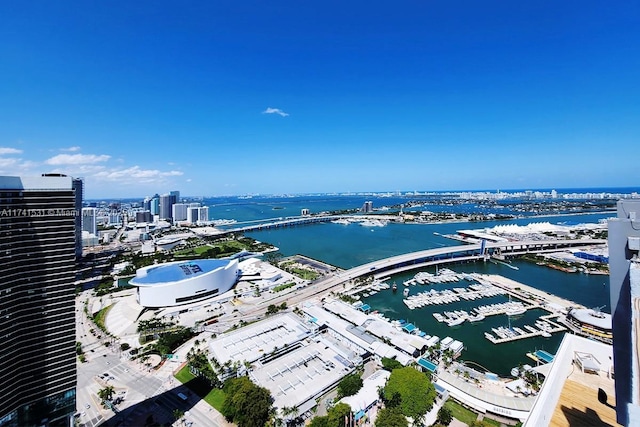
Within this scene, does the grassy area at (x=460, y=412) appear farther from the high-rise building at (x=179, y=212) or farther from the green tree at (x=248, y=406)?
the high-rise building at (x=179, y=212)

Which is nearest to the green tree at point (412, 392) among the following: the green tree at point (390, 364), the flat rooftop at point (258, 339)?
the green tree at point (390, 364)

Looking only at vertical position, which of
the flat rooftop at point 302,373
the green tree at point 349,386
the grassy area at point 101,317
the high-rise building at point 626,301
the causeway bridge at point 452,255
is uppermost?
the high-rise building at point 626,301

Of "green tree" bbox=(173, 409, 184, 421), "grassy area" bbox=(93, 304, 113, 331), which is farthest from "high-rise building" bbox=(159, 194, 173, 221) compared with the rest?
"green tree" bbox=(173, 409, 184, 421)

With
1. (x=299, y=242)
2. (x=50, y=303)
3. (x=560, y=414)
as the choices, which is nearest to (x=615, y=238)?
(x=560, y=414)

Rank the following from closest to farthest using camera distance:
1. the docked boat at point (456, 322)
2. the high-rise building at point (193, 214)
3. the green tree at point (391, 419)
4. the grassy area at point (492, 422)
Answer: the green tree at point (391, 419), the grassy area at point (492, 422), the docked boat at point (456, 322), the high-rise building at point (193, 214)

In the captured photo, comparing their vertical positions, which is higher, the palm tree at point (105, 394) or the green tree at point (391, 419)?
the green tree at point (391, 419)

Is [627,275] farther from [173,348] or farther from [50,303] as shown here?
[173,348]

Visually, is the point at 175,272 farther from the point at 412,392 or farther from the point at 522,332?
the point at 522,332
